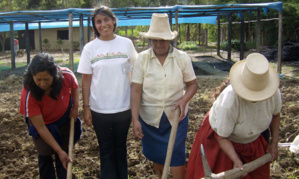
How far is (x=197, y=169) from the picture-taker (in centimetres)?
214

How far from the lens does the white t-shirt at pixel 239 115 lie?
1.95m

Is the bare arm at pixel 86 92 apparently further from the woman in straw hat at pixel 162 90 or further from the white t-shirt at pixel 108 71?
the woman in straw hat at pixel 162 90

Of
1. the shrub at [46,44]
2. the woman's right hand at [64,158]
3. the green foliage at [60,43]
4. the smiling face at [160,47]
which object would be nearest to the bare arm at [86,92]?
the woman's right hand at [64,158]

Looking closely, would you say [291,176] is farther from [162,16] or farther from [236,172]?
[162,16]

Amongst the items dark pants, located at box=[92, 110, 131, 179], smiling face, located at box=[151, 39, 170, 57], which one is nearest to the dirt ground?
dark pants, located at box=[92, 110, 131, 179]

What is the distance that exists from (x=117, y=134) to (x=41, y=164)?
63 centimetres

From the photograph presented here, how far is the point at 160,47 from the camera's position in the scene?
2.41 m

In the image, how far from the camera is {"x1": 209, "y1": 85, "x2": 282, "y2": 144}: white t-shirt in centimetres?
195

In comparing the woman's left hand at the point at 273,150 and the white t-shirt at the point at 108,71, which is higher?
the white t-shirt at the point at 108,71

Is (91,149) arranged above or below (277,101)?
below

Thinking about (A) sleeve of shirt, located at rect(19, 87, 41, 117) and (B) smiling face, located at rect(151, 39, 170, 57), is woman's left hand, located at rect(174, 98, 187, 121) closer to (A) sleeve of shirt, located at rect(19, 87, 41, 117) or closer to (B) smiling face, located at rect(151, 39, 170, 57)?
(B) smiling face, located at rect(151, 39, 170, 57)

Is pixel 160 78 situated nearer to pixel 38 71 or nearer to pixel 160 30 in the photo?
pixel 160 30

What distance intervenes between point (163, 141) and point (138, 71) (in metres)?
0.58

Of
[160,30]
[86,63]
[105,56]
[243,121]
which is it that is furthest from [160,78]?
[243,121]
